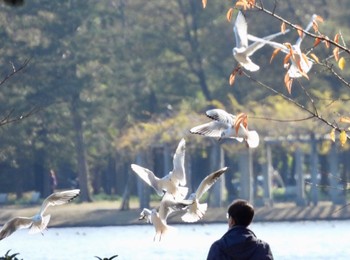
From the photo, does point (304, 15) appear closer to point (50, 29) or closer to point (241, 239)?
point (50, 29)

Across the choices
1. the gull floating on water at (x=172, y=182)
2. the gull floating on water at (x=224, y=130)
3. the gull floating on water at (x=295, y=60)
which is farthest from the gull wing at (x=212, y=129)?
the gull floating on water at (x=295, y=60)

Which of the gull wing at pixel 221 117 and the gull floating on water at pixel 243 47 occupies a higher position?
the gull floating on water at pixel 243 47

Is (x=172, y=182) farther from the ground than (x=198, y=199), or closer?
farther from the ground

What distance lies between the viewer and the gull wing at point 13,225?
11352 millimetres

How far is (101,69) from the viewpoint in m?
55.0

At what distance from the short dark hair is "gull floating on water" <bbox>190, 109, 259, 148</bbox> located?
1139 mm

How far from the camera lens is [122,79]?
183ft

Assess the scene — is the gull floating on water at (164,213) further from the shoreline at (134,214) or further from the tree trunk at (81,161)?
the tree trunk at (81,161)

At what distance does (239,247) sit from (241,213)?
0.22 meters

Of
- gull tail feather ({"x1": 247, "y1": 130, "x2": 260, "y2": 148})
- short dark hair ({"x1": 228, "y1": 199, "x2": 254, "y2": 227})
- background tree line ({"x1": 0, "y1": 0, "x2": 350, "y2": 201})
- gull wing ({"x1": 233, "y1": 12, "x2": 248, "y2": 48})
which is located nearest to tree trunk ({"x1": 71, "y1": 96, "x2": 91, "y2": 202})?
background tree line ({"x1": 0, "y1": 0, "x2": 350, "y2": 201})

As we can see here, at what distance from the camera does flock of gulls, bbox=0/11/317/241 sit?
30.1ft

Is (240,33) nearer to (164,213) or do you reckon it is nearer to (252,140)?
(252,140)

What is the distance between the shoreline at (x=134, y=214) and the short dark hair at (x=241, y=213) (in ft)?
109

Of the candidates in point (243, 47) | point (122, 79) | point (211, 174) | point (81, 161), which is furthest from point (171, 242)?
point (243, 47)
